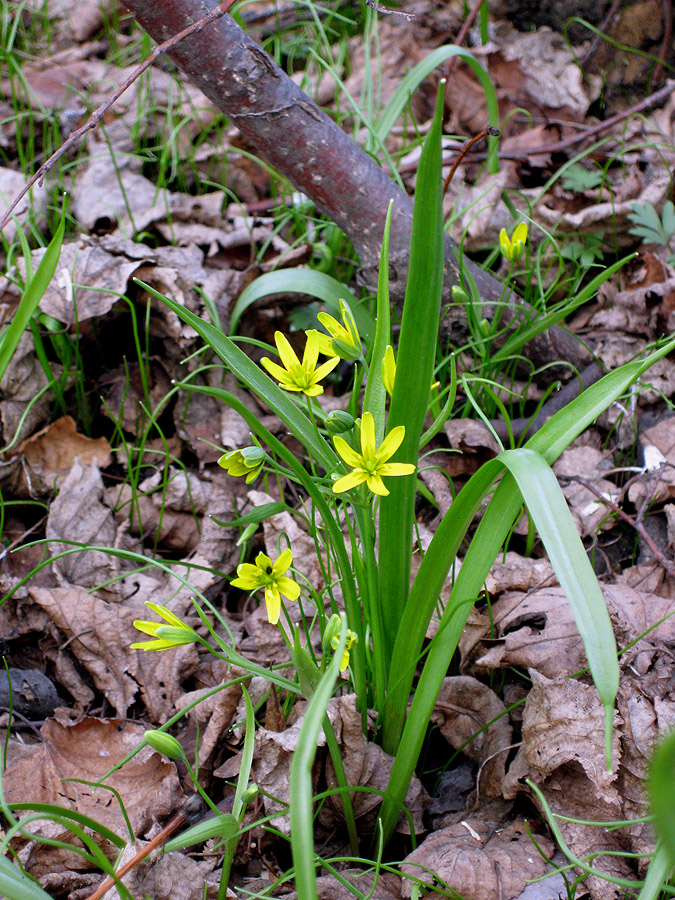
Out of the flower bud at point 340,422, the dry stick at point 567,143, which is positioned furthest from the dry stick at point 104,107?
the dry stick at point 567,143

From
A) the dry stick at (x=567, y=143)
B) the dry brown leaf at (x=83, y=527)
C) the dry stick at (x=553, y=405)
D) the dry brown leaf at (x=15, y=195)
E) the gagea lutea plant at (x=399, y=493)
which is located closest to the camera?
the gagea lutea plant at (x=399, y=493)

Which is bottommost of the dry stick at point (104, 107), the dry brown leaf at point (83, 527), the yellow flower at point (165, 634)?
the dry brown leaf at point (83, 527)

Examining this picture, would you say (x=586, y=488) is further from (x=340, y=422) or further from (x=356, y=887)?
(x=356, y=887)

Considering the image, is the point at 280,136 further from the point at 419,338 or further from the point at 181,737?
the point at 181,737

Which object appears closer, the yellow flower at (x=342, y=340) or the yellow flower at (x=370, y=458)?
the yellow flower at (x=370, y=458)

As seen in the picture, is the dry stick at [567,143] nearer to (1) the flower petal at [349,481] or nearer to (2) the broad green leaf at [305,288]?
(2) the broad green leaf at [305,288]

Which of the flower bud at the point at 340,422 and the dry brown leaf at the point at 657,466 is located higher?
the flower bud at the point at 340,422

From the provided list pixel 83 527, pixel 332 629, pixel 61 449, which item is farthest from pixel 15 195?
pixel 332 629
